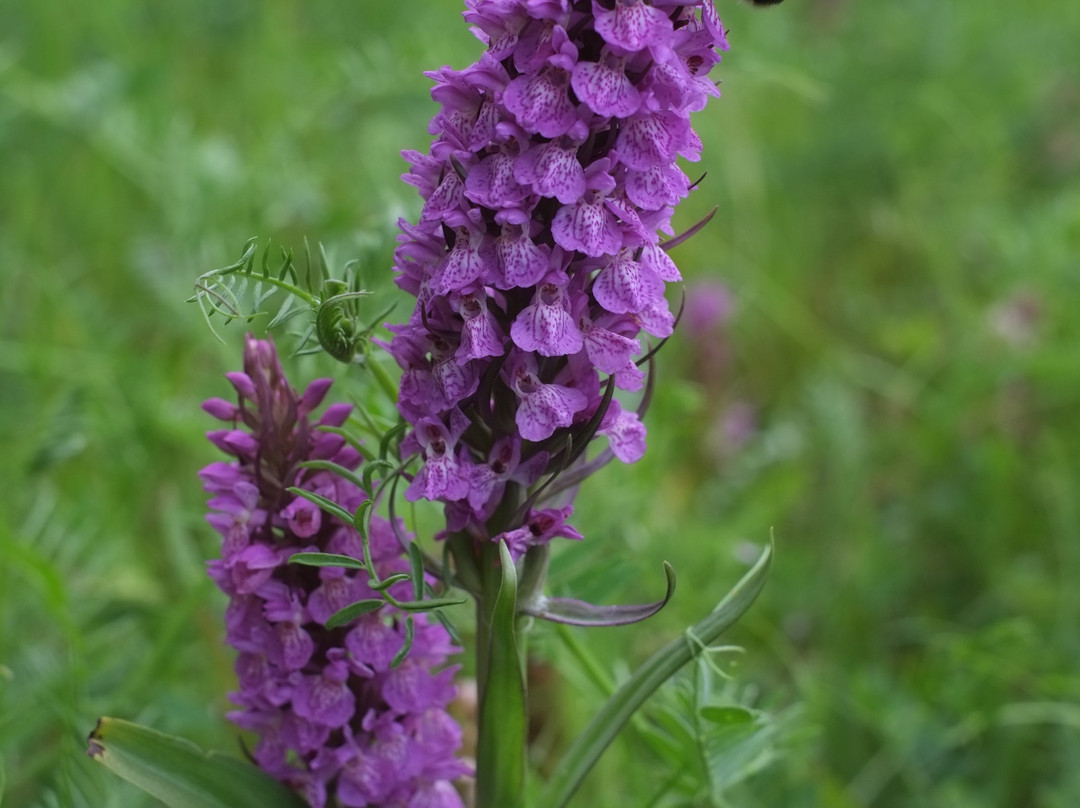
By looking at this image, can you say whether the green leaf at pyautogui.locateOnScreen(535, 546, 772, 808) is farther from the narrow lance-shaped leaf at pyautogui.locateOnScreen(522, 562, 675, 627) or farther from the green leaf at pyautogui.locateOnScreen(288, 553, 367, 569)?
the green leaf at pyautogui.locateOnScreen(288, 553, 367, 569)

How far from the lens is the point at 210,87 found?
4258 mm

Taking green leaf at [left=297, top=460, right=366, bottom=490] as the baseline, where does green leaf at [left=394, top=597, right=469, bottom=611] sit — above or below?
below

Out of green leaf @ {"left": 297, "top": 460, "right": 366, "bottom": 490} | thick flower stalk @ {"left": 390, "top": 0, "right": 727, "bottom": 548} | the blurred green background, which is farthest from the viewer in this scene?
the blurred green background

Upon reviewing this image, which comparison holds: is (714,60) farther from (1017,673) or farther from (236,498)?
(1017,673)

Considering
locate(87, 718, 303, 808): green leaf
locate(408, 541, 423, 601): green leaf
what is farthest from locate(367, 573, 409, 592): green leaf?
locate(87, 718, 303, 808): green leaf

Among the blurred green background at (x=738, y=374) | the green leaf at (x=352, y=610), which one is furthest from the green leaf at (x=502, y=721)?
the blurred green background at (x=738, y=374)

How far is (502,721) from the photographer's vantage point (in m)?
1.25

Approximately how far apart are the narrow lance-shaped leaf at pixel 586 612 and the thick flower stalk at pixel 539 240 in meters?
0.10

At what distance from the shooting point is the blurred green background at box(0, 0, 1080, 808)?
2.10m

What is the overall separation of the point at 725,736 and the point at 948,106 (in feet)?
9.54

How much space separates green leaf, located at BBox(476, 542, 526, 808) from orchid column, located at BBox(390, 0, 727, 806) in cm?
2

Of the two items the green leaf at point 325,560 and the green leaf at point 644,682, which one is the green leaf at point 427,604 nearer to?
the green leaf at point 325,560

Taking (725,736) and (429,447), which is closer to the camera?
(429,447)

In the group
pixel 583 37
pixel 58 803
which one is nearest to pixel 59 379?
pixel 58 803
